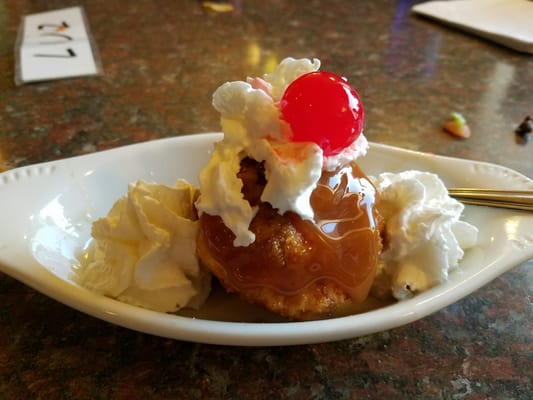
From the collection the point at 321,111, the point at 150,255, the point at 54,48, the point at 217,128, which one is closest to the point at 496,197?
the point at 321,111

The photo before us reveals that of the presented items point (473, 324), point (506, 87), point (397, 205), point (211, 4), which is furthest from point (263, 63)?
point (473, 324)

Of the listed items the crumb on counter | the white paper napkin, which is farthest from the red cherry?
the white paper napkin

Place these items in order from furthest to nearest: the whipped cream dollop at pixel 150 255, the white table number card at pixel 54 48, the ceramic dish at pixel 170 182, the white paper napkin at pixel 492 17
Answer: the white paper napkin at pixel 492 17 < the white table number card at pixel 54 48 < the whipped cream dollop at pixel 150 255 < the ceramic dish at pixel 170 182

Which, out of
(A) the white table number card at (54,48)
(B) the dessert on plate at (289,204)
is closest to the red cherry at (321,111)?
(B) the dessert on plate at (289,204)

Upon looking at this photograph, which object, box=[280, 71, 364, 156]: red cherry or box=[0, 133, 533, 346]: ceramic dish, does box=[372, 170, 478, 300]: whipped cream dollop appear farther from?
box=[280, 71, 364, 156]: red cherry

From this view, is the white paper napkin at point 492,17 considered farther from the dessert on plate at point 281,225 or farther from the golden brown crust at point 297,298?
the golden brown crust at point 297,298

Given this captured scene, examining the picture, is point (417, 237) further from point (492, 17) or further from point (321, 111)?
point (492, 17)
